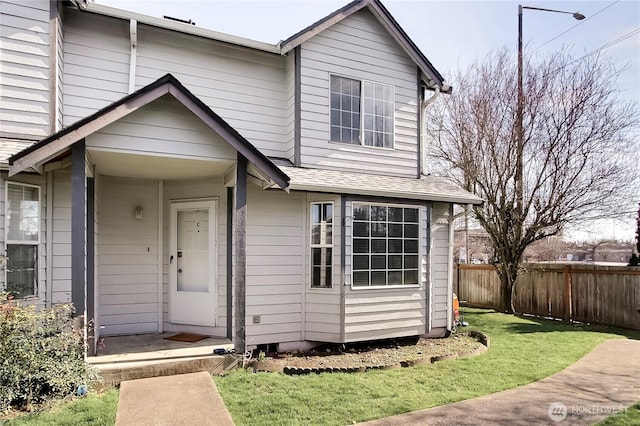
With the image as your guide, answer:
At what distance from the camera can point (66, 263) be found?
6008 mm

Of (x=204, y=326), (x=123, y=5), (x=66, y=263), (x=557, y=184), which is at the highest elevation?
(x=123, y=5)

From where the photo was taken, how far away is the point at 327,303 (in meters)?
7.31

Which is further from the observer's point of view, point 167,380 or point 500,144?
point 500,144

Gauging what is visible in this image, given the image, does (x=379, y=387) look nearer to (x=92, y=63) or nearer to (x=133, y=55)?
(x=133, y=55)

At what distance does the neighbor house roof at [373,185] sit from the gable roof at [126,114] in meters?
0.96

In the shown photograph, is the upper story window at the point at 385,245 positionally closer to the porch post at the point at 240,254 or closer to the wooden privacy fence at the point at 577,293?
the porch post at the point at 240,254

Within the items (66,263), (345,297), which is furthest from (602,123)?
(66,263)

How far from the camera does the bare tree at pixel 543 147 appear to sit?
11.6 meters

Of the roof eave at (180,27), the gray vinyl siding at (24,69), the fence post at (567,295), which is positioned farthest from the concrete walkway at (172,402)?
the fence post at (567,295)

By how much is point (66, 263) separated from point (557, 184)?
12530mm

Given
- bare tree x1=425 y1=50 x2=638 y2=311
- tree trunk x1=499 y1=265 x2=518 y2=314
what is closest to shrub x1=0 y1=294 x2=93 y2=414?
bare tree x1=425 y1=50 x2=638 y2=311

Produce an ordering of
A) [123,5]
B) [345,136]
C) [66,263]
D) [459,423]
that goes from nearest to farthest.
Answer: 1. [459,423]
2. [66,263]
3. [123,5]
4. [345,136]

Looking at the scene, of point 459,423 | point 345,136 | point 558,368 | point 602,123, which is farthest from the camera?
point 602,123

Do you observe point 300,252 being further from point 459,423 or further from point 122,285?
point 459,423
